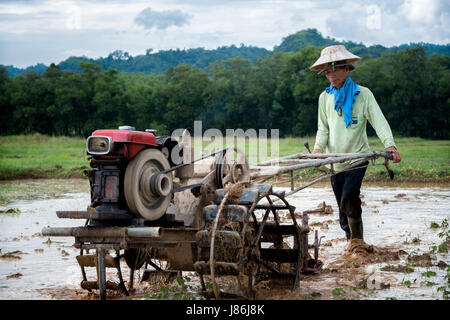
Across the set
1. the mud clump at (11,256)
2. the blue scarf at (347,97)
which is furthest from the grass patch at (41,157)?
the blue scarf at (347,97)

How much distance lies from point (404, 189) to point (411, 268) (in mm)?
8162

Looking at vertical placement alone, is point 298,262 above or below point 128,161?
below

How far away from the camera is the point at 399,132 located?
40.4 meters

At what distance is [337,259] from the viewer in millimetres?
7488

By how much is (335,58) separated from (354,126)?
0.88m

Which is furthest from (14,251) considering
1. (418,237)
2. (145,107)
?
(145,107)

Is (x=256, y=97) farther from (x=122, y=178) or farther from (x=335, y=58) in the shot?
(x=122, y=178)

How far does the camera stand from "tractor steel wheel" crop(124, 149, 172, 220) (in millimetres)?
4957

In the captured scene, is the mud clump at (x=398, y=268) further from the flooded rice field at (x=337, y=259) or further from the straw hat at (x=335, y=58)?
the straw hat at (x=335, y=58)

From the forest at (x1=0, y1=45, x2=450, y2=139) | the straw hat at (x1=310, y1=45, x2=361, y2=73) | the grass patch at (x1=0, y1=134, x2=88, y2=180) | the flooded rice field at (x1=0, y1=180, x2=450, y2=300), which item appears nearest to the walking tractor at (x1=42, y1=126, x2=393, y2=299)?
the flooded rice field at (x1=0, y1=180, x2=450, y2=300)

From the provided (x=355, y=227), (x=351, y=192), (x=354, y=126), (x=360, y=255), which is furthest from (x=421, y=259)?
(x=354, y=126)

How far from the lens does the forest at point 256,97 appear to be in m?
39.0

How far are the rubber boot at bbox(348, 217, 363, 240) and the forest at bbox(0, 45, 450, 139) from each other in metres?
25.8
